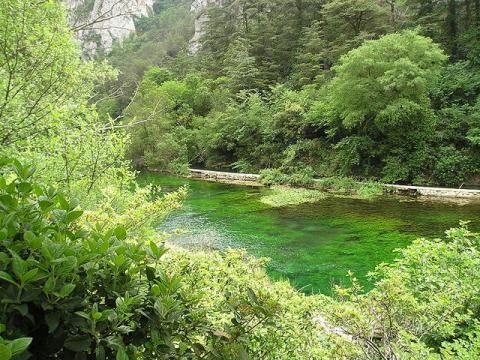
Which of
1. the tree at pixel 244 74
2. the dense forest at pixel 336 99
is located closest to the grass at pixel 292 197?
the dense forest at pixel 336 99

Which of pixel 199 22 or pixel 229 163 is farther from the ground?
pixel 199 22

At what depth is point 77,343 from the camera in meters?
1.35

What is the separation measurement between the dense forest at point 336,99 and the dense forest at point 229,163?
132mm

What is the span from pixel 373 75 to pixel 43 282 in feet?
66.9

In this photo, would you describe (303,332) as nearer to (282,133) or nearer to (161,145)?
(282,133)

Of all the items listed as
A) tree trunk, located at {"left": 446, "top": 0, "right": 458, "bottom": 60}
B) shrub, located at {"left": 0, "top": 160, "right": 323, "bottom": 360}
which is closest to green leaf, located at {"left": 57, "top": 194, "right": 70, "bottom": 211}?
shrub, located at {"left": 0, "top": 160, "right": 323, "bottom": 360}

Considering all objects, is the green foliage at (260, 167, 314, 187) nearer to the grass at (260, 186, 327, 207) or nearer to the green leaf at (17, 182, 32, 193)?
the grass at (260, 186, 327, 207)

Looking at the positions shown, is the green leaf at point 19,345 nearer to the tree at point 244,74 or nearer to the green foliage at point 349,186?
the green foliage at point 349,186

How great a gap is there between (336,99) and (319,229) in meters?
10.1

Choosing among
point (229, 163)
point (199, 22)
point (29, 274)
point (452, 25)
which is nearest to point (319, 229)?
point (29, 274)

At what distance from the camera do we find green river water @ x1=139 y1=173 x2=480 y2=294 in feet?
31.7

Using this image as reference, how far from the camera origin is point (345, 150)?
71.3 ft

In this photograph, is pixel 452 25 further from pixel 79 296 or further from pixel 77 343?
pixel 77 343

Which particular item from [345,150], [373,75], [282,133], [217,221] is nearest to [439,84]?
[373,75]
